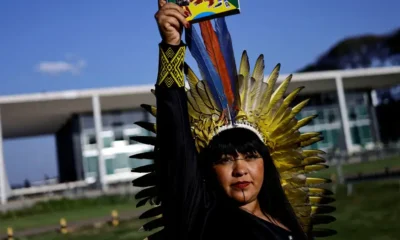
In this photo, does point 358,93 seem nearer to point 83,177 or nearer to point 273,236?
point 83,177

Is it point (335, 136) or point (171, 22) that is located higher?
point (171, 22)

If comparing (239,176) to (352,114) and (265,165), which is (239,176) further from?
(352,114)

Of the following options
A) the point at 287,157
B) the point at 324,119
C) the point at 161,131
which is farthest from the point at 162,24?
the point at 324,119

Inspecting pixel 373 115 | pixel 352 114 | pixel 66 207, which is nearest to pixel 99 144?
pixel 66 207

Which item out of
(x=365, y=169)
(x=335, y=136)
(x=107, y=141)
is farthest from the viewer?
(x=335, y=136)

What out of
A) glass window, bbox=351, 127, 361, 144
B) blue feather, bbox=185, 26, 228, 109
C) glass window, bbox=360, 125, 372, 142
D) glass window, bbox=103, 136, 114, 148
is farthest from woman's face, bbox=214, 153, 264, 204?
glass window, bbox=360, 125, 372, 142

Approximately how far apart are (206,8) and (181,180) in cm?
66

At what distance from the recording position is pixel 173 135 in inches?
72.2

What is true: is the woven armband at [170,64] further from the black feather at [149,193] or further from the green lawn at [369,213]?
the green lawn at [369,213]

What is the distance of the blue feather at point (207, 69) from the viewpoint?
216 centimetres

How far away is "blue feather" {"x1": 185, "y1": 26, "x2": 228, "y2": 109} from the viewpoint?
2.16 meters

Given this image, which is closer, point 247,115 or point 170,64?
point 170,64

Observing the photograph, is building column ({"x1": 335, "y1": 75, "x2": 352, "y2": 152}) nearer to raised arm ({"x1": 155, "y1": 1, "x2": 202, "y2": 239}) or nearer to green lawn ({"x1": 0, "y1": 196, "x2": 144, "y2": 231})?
green lawn ({"x1": 0, "y1": 196, "x2": 144, "y2": 231})

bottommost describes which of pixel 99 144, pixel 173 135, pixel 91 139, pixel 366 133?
pixel 366 133
